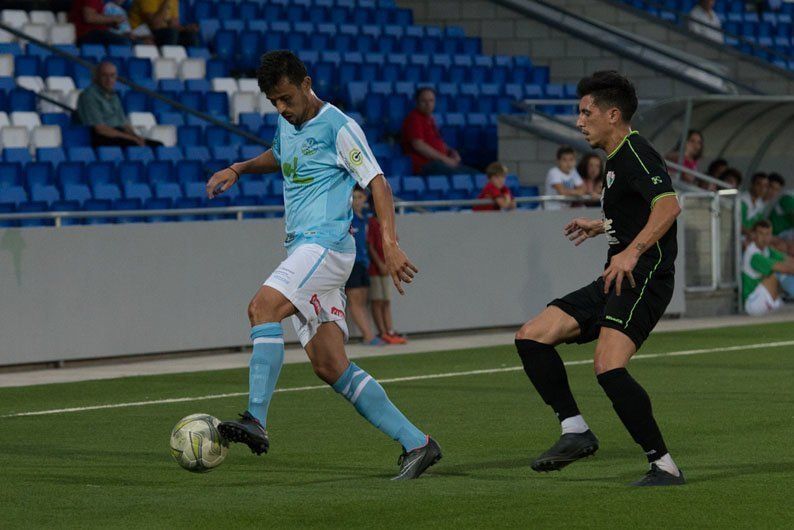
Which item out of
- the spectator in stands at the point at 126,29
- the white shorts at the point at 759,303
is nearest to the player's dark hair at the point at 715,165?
the white shorts at the point at 759,303

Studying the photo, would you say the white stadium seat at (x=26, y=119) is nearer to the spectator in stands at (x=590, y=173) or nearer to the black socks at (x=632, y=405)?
the spectator in stands at (x=590, y=173)

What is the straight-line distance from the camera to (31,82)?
65.2 ft

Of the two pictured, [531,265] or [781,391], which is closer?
[781,391]

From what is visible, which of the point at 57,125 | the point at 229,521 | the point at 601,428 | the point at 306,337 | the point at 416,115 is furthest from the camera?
the point at 416,115

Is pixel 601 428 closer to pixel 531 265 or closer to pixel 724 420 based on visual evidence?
pixel 724 420

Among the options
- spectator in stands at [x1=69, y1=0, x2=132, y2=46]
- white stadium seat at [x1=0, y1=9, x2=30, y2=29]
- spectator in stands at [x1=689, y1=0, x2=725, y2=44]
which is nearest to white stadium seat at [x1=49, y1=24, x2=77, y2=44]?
spectator in stands at [x1=69, y1=0, x2=132, y2=46]

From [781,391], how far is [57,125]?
9550 millimetres

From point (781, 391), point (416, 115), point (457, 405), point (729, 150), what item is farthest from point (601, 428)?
point (729, 150)

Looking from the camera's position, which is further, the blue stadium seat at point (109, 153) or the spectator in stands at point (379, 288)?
the blue stadium seat at point (109, 153)

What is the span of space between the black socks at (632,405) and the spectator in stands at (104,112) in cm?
1186

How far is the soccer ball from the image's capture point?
26.8 feet

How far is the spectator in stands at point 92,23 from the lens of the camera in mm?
21438

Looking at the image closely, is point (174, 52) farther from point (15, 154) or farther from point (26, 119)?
point (15, 154)

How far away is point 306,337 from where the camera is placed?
8.35 m
